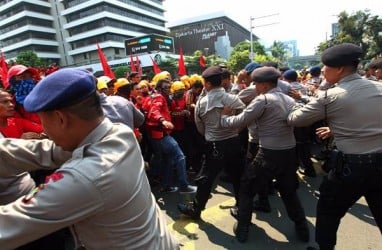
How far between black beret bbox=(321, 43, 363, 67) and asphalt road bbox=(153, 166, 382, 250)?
→ 1.75 metres

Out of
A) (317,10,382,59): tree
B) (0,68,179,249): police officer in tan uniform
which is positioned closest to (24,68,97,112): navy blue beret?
(0,68,179,249): police officer in tan uniform

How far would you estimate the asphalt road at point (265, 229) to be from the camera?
10.7ft

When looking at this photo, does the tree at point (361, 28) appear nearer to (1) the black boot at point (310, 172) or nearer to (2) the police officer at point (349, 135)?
(1) the black boot at point (310, 172)

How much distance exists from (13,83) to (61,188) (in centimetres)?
308

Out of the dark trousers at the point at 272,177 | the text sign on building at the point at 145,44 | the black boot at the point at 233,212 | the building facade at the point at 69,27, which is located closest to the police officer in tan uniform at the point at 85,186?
the dark trousers at the point at 272,177

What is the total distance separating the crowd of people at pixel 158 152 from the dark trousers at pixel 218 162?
1 centimetres

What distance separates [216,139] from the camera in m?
3.71

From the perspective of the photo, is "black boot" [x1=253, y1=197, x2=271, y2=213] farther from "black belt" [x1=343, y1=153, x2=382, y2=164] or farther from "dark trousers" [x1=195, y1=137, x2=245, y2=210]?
"black belt" [x1=343, y1=153, x2=382, y2=164]

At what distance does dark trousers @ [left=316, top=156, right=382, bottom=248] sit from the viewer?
2424 millimetres

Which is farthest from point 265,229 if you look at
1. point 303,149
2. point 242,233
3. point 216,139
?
point 303,149

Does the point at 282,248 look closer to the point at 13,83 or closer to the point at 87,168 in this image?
the point at 87,168

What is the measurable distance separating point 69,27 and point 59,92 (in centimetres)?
7070

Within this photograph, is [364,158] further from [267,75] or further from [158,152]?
[158,152]

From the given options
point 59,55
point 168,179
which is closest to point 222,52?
point 59,55
